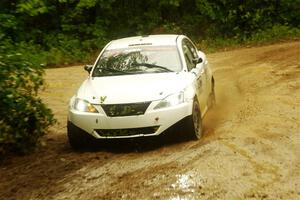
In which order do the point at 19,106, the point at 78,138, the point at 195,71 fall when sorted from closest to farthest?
the point at 19,106 < the point at 78,138 < the point at 195,71

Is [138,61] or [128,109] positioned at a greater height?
[138,61]

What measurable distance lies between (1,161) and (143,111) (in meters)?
2.32

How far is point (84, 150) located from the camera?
9680 millimetres

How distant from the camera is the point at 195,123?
9.52m

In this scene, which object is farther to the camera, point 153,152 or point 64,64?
point 64,64

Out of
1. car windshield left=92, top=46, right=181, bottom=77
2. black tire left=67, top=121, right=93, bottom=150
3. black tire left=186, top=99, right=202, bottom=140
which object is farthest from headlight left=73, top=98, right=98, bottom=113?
black tire left=186, top=99, right=202, bottom=140

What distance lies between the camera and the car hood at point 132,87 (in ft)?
30.2

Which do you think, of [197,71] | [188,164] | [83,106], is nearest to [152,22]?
[197,71]

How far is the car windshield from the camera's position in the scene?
10.4 meters

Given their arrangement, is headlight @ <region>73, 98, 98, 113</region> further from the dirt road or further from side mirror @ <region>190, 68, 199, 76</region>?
side mirror @ <region>190, 68, 199, 76</region>

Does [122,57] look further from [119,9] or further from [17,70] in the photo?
[119,9]

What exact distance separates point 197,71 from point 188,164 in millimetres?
2850

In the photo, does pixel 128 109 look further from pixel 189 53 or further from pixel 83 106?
pixel 189 53

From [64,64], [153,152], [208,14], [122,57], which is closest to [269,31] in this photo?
[208,14]
